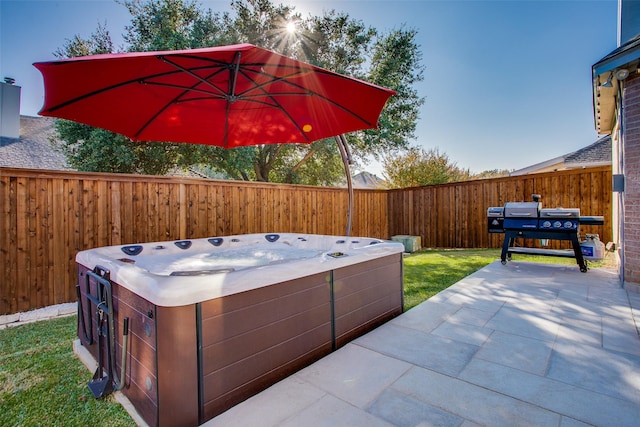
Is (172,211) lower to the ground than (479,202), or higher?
lower

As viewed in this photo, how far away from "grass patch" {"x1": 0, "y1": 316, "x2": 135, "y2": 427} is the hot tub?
147 millimetres

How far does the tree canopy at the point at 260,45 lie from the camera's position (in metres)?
7.12

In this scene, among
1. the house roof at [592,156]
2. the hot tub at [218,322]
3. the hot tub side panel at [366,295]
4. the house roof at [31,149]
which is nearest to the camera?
the hot tub at [218,322]

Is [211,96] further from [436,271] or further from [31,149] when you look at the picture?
[31,149]

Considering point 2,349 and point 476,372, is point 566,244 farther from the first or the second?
point 2,349

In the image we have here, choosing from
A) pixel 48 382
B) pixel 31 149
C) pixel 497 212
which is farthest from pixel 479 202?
pixel 31 149

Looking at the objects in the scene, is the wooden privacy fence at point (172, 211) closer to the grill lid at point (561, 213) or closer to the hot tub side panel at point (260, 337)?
the grill lid at point (561, 213)

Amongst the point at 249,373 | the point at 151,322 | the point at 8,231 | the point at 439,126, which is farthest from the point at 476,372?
the point at 439,126

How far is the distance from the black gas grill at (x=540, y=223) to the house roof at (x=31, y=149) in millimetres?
12586

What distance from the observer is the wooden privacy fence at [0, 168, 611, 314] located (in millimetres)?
3248

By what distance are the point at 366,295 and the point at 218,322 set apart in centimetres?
139

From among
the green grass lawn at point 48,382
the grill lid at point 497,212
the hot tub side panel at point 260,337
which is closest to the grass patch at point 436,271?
the green grass lawn at point 48,382

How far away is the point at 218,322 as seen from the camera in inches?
59.1

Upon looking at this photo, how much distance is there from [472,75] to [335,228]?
6.42m
